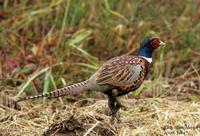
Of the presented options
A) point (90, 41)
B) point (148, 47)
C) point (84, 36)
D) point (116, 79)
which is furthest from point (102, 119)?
point (90, 41)

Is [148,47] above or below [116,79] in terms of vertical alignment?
above

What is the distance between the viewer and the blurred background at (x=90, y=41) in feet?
20.1

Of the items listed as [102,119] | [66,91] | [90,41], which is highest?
[90,41]

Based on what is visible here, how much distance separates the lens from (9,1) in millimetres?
7590

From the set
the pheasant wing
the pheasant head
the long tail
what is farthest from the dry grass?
the pheasant head

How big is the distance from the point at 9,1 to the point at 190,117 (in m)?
3.50

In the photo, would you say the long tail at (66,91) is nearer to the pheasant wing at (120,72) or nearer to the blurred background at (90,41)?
the pheasant wing at (120,72)

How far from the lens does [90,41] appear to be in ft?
23.0

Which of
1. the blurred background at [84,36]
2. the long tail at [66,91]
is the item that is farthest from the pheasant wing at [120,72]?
the blurred background at [84,36]

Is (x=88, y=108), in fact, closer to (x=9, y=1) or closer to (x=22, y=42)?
(x=22, y=42)

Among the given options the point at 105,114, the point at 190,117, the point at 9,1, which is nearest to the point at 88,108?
the point at 105,114

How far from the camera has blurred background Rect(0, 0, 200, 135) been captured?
20.1 feet

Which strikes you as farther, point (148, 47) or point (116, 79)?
point (148, 47)

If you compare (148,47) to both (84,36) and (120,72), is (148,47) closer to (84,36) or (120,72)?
(120,72)
